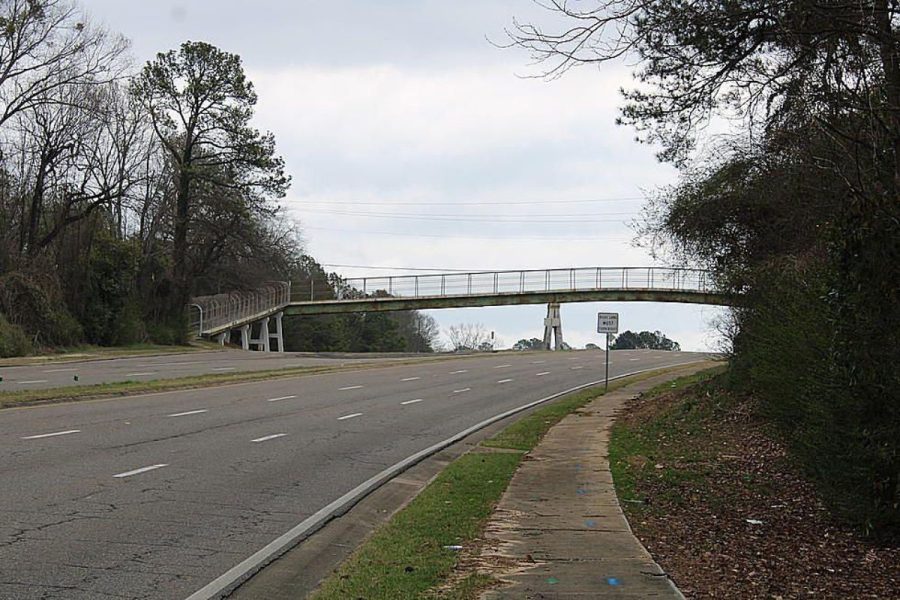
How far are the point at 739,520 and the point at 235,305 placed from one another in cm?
5545

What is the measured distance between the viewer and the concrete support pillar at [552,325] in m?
65.0

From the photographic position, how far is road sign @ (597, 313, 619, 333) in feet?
109

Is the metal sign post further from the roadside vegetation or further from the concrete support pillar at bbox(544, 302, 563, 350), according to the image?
the concrete support pillar at bbox(544, 302, 563, 350)

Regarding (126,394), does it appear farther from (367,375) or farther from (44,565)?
(44,565)

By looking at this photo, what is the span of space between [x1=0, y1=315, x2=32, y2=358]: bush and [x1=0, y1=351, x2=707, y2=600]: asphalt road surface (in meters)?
16.1

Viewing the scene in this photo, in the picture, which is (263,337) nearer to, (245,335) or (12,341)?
(245,335)

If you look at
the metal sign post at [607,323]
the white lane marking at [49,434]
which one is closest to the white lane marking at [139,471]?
the white lane marking at [49,434]

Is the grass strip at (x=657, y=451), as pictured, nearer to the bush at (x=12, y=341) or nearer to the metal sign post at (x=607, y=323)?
the metal sign post at (x=607, y=323)

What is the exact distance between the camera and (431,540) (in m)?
8.97

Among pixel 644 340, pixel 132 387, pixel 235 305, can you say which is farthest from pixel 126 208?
pixel 644 340

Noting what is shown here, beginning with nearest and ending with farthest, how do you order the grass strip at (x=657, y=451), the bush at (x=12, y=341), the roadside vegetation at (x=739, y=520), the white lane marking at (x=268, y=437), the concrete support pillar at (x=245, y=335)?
the roadside vegetation at (x=739, y=520), the grass strip at (x=657, y=451), the white lane marking at (x=268, y=437), the bush at (x=12, y=341), the concrete support pillar at (x=245, y=335)

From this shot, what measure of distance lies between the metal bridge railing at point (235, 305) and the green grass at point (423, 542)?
159 feet

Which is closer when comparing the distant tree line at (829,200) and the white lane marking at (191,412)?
the distant tree line at (829,200)

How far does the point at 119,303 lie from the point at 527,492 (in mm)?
41134
